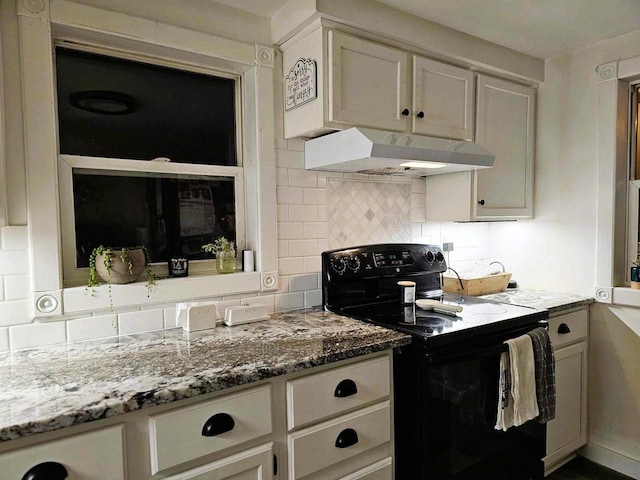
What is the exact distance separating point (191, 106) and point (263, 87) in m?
0.34

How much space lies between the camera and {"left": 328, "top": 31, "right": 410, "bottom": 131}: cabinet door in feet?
6.04

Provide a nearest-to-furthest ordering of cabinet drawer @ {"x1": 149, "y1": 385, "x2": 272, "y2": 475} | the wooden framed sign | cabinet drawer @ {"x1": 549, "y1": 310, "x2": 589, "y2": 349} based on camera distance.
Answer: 1. cabinet drawer @ {"x1": 149, "y1": 385, "x2": 272, "y2": 475}
2. the wooden framed sign
3. cabinet drawer @ {"x1": 549, "y1": 310, "x2": 589, "y2": 349}

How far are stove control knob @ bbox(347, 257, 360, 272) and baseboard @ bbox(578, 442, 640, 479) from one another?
1756mm

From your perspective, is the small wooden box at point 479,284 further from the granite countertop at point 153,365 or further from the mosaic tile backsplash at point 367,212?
the granite countertop at point 153,365

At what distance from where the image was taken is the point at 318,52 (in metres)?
1.83

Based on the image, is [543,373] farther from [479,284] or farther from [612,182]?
[612,182]

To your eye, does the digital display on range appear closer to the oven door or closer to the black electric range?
the black electric range


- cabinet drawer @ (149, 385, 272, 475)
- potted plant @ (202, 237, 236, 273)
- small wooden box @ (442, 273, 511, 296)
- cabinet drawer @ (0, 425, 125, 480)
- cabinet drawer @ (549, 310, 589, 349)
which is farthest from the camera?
small wooden box @ (442, 273, 511, 296)

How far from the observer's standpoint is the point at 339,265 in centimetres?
211

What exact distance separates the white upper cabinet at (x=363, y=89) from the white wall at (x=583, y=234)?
783 millimetres

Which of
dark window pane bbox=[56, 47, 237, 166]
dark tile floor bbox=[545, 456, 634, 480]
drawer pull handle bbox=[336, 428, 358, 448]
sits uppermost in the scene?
dark window pane bbox=[56, 47, 237, 166]

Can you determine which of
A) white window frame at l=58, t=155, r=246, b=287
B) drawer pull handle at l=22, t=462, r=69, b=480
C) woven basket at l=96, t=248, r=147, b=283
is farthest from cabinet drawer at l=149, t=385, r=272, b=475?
white window frame at l=58, t=155, r=246, b=287

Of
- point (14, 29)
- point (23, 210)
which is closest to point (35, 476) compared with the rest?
point (23, 210)

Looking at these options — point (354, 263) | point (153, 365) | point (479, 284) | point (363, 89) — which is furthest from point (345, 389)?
point (479, 284)
